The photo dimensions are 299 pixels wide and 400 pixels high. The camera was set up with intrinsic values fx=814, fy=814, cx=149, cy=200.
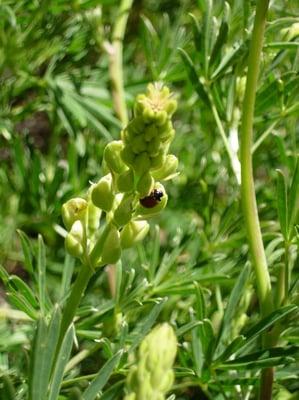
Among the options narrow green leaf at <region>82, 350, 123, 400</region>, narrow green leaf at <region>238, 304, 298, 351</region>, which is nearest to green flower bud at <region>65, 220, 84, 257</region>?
narrow green leaf at <region>82, 350, 123, 400</region>

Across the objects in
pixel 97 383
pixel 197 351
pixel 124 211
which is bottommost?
pixel 197 351

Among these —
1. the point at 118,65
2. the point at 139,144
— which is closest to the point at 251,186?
the point at 139,144

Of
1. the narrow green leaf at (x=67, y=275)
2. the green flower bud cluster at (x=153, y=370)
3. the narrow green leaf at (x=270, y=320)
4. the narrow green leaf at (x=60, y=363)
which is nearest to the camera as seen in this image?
the green flower bud cluster at (x=153, y=370)

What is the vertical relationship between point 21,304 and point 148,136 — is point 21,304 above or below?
below

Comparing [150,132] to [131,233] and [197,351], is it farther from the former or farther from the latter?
[197,351]


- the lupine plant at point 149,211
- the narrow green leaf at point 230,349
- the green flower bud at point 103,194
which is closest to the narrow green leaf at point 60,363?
the lupine plant at point 149,211

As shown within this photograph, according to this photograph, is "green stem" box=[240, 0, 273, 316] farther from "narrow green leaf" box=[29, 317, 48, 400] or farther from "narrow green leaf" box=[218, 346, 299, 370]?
"narrow green leaf" box=[29, 317, 48, 400]

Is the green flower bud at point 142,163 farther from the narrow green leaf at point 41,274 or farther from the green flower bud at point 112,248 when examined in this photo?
the narrow green leaf at point 41,274
